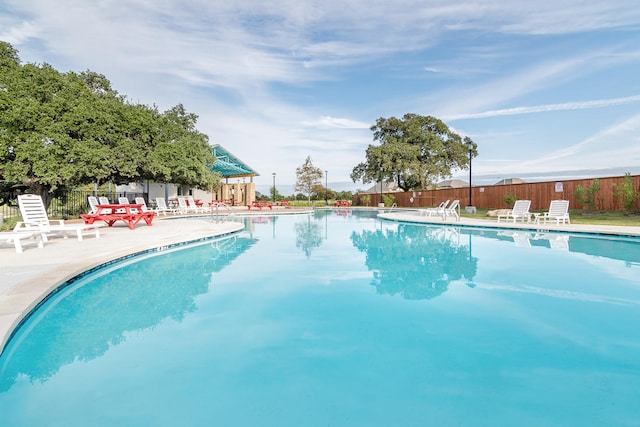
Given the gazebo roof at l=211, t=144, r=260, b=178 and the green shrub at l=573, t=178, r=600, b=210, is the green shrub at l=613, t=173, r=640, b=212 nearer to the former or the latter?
the green shrub at l=573, t=178, r=600, b=210

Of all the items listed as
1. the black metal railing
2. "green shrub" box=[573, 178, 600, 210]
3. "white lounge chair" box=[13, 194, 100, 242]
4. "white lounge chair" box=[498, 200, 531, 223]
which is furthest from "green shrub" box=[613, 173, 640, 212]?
the black metal railing

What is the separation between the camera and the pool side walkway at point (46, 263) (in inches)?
119

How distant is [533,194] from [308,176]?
22089 mm

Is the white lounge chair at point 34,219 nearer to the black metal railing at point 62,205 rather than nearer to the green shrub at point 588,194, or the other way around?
the black metal railing at point 62,205

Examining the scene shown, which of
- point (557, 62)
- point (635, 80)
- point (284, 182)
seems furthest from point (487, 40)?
point (284, 182)

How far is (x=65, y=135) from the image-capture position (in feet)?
40.9

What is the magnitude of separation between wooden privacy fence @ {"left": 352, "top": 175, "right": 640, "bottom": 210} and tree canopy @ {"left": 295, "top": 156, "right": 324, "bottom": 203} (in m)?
10.6

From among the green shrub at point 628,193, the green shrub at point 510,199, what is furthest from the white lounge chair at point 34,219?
the green shrub at point 510,199

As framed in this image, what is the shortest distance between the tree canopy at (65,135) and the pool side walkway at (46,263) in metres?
5.86

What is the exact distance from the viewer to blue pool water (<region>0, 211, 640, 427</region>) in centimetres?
201

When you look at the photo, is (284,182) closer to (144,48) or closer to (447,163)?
(447,163)

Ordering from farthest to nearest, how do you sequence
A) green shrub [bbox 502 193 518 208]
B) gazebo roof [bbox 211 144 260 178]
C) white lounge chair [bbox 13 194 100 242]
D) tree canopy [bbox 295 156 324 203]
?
tree canopy [bbox 295 156 324 203]
gazebo roof [bbox 211 144 260 178]
green shrub [bbox 502 193 518 208]
white lounge chair [bbox 13 194 100 242]

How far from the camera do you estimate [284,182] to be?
115ft

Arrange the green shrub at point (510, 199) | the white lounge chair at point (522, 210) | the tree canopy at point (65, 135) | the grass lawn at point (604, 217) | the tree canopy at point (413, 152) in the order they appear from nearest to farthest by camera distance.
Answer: the tree canopy at point (65, 135)
the grass lawn at point (604, 217)
the white lounge chair at point (522, 210)
the green shrub at point (510, 199)
the tree canopy at point (413, 152)
